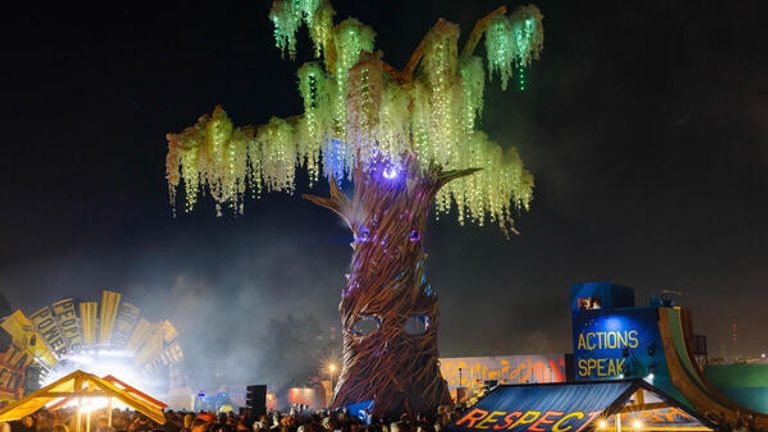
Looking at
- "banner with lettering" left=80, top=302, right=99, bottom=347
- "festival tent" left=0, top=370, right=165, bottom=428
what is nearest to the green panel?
"festival tent" left=0, top=370, right=165, bottom=428

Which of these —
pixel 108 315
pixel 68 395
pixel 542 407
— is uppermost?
pixel 108 315

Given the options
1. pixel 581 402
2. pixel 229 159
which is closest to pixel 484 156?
pixel 229 159

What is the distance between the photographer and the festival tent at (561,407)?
27.7 ft

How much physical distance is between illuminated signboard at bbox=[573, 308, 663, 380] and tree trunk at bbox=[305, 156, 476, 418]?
27.2ft

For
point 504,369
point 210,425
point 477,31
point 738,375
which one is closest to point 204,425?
A: point 210,425

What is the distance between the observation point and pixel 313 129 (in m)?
19.0

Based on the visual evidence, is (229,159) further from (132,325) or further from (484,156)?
(132,325)

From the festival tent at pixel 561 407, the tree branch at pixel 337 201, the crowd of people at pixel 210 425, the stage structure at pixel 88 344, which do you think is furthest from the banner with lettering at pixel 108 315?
the festival tent at pixel 561 407

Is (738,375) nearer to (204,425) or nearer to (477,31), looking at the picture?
(477,31)

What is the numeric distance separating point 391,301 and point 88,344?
870 inches

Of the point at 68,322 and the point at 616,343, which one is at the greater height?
the point at 68,322

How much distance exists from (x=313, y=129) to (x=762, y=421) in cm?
1525

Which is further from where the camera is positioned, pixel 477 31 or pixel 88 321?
pixel 88 321

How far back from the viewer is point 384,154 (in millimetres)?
18391
